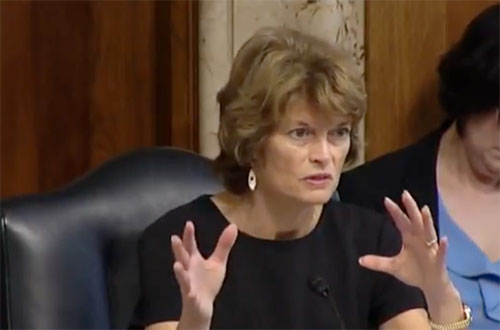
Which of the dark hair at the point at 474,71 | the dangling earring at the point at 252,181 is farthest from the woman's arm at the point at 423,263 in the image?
the dark hair at the point at 474,71

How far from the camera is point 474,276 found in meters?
2.16

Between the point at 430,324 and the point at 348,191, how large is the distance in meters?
0.57

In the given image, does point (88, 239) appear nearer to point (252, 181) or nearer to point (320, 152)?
point (252, 181)

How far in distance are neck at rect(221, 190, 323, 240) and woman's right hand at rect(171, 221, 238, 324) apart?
28cm

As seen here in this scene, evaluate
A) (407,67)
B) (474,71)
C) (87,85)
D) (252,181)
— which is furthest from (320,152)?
(87,85)

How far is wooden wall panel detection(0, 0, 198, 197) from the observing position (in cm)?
250

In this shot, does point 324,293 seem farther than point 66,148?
No

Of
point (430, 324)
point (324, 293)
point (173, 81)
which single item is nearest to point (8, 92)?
point (173, 81)

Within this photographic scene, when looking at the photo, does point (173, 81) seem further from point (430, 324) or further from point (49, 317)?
point (430, 324)

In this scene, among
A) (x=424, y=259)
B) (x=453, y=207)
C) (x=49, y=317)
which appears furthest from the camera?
(x=453, y=207)

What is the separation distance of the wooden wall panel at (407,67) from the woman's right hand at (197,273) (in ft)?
3.09

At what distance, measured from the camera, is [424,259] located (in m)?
1.69

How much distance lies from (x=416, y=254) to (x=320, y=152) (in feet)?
0.75

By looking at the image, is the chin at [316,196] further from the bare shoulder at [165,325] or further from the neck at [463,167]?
the neck at [463,167]
